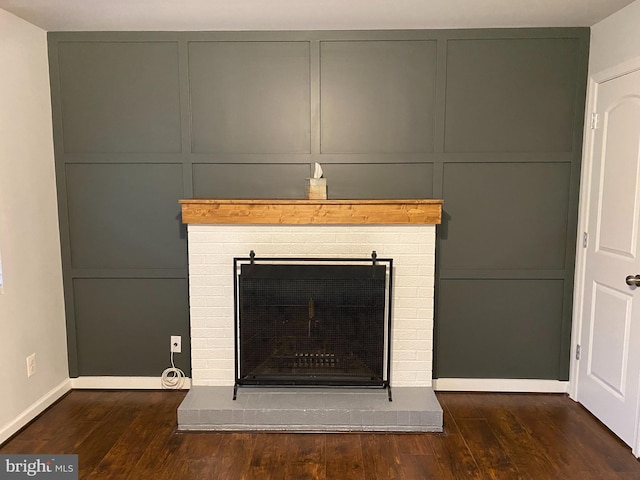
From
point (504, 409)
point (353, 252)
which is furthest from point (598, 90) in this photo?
point (504, 409)

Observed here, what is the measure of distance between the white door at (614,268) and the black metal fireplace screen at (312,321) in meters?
1.26

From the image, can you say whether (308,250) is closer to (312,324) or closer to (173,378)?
(312,324)

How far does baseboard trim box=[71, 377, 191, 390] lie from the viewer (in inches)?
131

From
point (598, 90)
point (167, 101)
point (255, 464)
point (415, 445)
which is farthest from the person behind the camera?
point (167, 101)

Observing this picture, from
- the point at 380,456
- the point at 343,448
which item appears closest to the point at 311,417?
the point at 343,448

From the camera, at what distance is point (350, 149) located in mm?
3105

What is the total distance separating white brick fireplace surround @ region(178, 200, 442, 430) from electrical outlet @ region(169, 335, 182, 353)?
0.24 metres

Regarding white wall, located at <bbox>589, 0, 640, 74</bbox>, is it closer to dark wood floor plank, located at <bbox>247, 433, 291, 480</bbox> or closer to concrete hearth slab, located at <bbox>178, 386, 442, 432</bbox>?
concrete hearth slab, located at <bbox>178, 386, 442, 432</bbox>

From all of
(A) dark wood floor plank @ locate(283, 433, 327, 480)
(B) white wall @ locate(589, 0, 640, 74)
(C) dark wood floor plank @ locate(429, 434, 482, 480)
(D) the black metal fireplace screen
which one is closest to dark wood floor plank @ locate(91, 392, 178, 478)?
(D) the black metal fireplace screen

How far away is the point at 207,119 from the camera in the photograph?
310 centimetres

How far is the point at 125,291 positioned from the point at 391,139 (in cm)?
204

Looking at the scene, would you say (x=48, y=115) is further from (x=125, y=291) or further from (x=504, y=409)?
(x=504, y=409)

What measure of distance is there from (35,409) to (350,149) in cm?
252

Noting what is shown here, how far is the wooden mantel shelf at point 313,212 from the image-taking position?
291 centimetres
